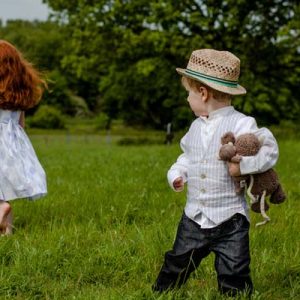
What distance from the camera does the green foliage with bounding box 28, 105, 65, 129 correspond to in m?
66.9

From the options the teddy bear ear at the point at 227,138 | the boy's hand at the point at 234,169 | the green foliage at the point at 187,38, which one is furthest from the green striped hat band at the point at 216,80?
the green foliage at the point at 187,38

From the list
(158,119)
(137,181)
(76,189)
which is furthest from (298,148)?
(158,119)

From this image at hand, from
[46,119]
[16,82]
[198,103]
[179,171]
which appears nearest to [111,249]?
[179,171]

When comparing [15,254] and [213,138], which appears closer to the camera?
[213,138]

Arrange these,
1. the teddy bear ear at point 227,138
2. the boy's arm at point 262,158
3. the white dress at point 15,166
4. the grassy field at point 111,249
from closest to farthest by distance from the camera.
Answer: the boy's arm at point 262,158, the teddy bear ear at point 227,138, the grassy field at point 111,249, the white dress at point 15,166

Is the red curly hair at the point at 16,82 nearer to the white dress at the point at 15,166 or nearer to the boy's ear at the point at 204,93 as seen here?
the white dress at the point at 15,166

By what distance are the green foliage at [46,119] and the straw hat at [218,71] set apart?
6409 cm

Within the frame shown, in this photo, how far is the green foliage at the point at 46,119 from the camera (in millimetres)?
66875

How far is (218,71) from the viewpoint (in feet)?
11.8

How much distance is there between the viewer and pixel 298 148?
16594mm

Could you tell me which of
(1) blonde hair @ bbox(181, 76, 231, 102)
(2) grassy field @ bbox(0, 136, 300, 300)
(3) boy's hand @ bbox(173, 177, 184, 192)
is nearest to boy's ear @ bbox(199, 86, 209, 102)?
(1) blonde hair @ bbox(181, 76, 231, 102)

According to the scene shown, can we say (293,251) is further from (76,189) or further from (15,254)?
(76,189)

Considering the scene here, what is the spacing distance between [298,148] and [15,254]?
12.7 m

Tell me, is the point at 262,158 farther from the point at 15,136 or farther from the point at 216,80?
the point at 15,136
